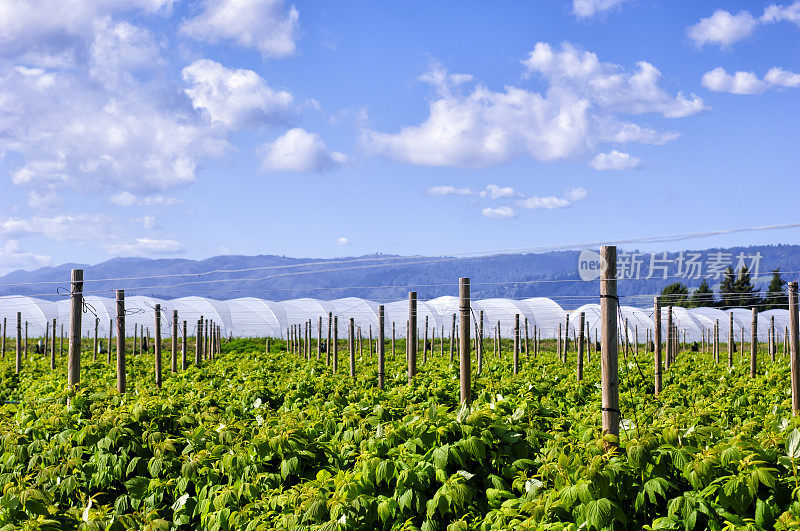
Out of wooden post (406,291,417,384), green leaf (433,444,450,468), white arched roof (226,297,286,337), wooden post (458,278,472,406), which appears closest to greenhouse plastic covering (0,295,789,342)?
white arched roof (226,297,286,337)

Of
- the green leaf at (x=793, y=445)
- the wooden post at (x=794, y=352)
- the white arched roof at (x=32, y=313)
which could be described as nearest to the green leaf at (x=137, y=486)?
the green leaf at (x=793, y=445)

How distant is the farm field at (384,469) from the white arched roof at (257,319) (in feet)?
137

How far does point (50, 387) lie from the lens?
40.9 ft

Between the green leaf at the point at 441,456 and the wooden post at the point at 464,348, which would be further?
the wooden post at the point at 464,348

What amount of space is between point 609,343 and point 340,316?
4890 centimetres

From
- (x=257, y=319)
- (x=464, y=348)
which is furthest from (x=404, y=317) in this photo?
(x=464, y=348)

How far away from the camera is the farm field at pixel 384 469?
4750 mm

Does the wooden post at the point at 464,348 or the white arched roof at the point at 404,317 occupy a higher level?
the wooden post at the point at 464,348

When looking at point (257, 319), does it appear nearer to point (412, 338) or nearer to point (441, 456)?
point (412, 338)

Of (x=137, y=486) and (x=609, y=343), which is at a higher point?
(x=609, y=343)

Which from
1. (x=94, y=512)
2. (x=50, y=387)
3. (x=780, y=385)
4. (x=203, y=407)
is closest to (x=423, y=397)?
(x=203, y=407)

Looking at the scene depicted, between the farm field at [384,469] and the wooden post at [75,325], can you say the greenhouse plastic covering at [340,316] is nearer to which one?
the wooden post at [75,325]

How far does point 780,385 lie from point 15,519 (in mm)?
13305

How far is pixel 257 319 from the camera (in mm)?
51531
